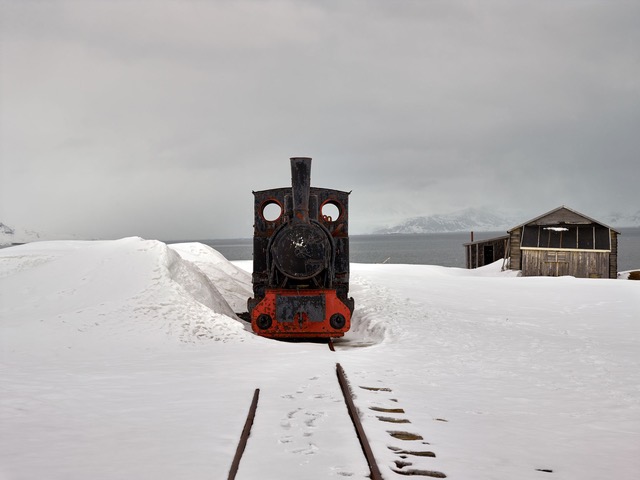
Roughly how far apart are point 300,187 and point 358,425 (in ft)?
21.7

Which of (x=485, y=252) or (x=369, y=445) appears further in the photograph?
(x=485, y=252)

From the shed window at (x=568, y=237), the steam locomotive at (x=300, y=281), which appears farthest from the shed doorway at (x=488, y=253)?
the steam locomotive at (x=300, y=281)

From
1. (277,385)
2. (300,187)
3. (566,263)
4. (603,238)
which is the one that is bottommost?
(277,385)

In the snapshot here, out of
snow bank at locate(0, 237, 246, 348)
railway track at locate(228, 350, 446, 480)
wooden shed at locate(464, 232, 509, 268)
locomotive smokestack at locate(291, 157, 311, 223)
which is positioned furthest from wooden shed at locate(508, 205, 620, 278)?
railway track at locate(228, 350, 446, 480)

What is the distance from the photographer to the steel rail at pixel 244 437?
153 inches

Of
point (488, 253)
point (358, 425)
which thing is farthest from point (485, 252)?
Result: point (358, 425)

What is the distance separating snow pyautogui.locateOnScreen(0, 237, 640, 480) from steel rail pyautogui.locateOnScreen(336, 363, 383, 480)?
78 millimetres

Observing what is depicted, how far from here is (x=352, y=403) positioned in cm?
559

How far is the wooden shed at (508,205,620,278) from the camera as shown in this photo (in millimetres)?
28594

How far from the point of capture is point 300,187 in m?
10.8

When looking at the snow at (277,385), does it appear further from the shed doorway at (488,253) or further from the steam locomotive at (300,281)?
the shed doorway at (488,253)

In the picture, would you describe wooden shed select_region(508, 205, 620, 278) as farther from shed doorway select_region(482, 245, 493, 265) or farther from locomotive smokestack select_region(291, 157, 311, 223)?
locomotive smokestack select_region(291, 157, 311, 223)

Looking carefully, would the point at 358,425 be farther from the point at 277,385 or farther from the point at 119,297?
the point at 119,297

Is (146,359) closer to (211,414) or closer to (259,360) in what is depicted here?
(259,360)
